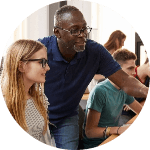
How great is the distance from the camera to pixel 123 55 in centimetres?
→ 134

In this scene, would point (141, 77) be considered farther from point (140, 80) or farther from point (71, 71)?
point (71, 71)

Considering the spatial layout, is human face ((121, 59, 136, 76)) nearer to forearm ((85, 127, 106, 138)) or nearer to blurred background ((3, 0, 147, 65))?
blurred background ((3, 0, 147, 65))

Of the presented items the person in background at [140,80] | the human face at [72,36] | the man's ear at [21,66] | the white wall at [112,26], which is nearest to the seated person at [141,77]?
the person in background at [140,80]

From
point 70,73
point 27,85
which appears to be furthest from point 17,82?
point 70,73

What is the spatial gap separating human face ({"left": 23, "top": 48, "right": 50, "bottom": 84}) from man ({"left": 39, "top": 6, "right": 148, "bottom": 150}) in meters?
0.03

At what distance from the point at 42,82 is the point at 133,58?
0.48 metres

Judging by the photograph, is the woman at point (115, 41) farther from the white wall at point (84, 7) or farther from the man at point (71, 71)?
the white wall at point (84, 7)

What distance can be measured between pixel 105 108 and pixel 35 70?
399 millimetres

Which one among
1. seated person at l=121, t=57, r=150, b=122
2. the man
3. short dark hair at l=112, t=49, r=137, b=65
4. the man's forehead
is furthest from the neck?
seated person at l=121, t=57, r=150, b=122

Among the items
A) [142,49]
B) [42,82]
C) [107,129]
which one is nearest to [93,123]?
[107,129]

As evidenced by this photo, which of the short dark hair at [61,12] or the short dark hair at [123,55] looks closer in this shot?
the short dark hair at [61,12]

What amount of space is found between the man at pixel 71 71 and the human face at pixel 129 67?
0.08 feet

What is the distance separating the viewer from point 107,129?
1336mm

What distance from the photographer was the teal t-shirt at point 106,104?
4.37ft
